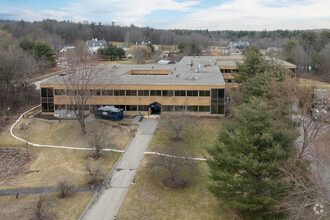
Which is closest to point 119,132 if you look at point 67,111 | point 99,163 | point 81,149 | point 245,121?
point 81,149

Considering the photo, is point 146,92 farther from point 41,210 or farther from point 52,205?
point 41,210

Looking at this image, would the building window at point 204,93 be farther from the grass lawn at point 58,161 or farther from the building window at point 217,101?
the grass lawn at point 58,161

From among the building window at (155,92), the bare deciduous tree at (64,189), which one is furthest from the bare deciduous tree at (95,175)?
the building window at (155,92)

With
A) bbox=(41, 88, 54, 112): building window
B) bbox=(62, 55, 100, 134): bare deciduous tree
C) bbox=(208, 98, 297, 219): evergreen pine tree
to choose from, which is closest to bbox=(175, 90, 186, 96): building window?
bbox=(62, 55, 100, 134): bare deciduous tree

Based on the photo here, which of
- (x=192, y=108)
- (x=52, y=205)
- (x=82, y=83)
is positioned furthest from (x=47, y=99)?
(x=52, y=205)

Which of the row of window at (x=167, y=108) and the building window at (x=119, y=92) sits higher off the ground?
the building window at (x=119, y=92)

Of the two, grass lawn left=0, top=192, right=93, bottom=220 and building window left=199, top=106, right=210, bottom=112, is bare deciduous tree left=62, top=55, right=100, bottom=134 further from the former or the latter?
building window left=199, top=106, right=210, bottom=112

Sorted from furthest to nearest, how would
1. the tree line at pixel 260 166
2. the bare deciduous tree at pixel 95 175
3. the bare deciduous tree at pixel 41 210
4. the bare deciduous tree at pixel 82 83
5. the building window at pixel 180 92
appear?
1. the building window at pixel 180 92
2. the bare deciduous tree at pixel 82 83
3. the bare deciduous tree at pixel 95 175
4. the bare deciduous tree at pixel 41 210
5. the tree line at pixel 260 166
